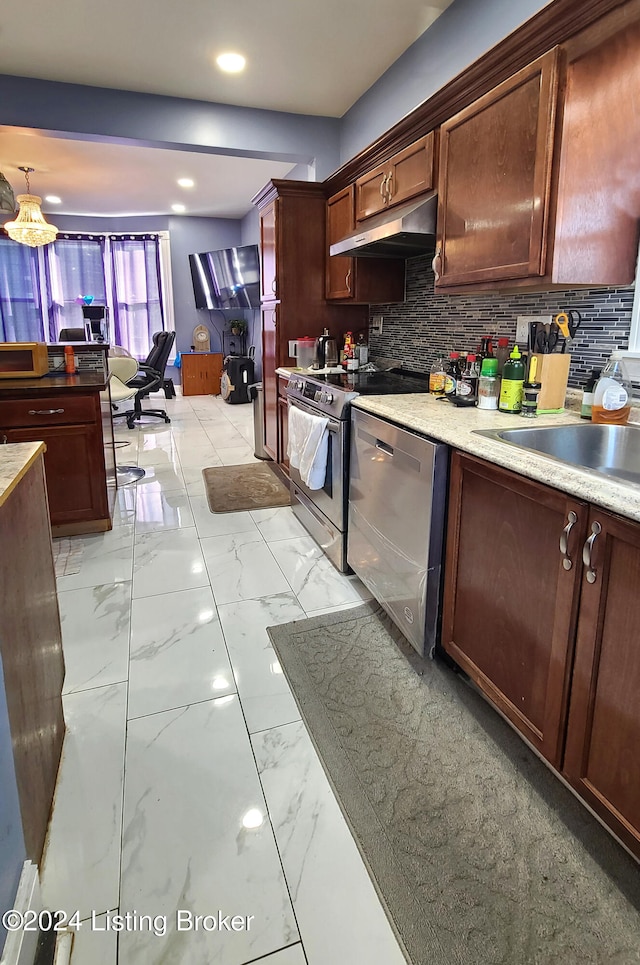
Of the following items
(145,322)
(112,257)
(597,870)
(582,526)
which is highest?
(112,257)

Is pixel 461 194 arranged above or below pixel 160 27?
below

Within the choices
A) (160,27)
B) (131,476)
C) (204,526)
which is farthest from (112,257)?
(204,526)

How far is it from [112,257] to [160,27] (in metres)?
6.27

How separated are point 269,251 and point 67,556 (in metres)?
2.45

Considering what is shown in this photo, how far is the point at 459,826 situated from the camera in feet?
4.30

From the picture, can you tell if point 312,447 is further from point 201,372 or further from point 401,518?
point 201,372

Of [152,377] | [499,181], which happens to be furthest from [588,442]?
[152,377]

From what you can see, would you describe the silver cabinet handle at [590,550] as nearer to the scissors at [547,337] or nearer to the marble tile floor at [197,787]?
the marble tile floor at [197,787]

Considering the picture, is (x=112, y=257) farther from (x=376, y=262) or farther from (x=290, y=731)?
(x=290, y=731)

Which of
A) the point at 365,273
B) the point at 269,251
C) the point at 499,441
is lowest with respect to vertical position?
the point at 499,441

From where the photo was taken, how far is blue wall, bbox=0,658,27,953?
852mm

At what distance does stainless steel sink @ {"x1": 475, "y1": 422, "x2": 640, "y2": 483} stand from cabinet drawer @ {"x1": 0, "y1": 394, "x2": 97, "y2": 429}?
2.13 m

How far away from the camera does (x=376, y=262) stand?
10.5 ft

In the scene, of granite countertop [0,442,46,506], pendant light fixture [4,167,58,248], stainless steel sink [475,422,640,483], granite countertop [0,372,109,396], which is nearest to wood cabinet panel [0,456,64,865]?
granite countertop [0,442,46,506]
